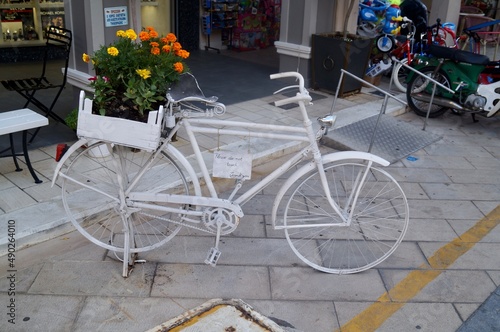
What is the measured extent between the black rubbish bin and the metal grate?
43.3 inches

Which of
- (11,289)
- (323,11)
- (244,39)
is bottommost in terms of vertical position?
(11,289)

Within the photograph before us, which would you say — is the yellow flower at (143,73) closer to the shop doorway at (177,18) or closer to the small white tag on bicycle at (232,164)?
the small white tag on bicycle at (232,164)

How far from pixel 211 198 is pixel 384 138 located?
11.3 feet

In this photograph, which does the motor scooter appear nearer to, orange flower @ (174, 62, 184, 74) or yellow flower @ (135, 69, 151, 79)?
orange flower @ (174, 62, 184, 74)

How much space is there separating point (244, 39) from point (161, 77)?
26.3 ft

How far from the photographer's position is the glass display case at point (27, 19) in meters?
8.53

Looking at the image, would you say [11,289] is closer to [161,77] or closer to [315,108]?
[161,77]

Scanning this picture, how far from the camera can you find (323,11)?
26.5ft

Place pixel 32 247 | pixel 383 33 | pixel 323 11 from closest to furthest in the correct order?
pixel 32 247
pixel 323 11
pixel 383 33

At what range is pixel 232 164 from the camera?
3.48 meters

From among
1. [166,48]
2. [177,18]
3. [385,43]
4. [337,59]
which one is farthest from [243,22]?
[166,48]

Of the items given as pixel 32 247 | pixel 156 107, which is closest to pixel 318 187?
pixel 156 107

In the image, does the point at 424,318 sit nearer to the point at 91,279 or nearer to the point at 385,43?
the point at 91,279

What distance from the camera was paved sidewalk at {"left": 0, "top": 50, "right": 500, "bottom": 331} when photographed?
10.7ft
